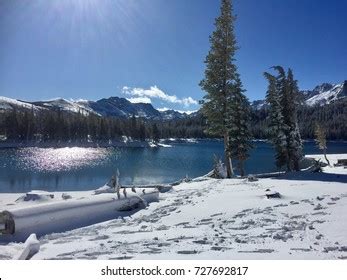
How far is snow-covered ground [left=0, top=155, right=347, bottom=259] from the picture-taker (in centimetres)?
680

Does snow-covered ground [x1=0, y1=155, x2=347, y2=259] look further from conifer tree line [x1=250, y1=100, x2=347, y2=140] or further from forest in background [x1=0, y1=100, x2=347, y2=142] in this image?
conifer tree line [x1=250, y1=100, x2=347, y2=140]

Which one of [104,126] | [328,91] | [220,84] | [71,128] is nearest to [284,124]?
[220,84]

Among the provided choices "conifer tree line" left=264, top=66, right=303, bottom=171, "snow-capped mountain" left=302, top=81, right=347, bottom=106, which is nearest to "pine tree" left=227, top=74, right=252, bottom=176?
"conifer tree line" left=264, top=66, right=303, bottom=171

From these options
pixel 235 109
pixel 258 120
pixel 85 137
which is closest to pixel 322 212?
pixel 235 109

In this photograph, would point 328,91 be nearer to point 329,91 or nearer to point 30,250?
point 329,91

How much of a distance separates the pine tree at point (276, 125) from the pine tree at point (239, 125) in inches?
88.8

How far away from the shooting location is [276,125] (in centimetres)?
3123

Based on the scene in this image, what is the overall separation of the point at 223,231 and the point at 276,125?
23.5 meters

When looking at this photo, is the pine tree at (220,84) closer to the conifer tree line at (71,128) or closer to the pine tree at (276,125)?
the pine tree at (276,125)

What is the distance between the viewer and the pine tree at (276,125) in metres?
29.7

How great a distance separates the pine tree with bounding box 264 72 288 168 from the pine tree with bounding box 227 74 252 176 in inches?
88.8
